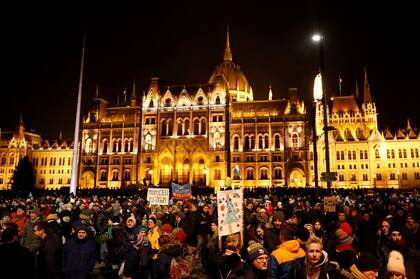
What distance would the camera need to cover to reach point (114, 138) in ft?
239

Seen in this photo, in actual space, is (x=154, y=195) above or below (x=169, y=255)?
above

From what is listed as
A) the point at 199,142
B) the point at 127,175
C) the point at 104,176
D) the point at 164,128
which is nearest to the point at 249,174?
the point at 199,142

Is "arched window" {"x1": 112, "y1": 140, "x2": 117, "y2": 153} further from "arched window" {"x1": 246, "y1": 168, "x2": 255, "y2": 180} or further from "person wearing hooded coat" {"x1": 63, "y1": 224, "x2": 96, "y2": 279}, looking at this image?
"person wearing hooded coat" {"x1": 63, "y1": 224, "x2": 96, "y2": 279}

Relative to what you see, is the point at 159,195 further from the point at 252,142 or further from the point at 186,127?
the point at 186,127

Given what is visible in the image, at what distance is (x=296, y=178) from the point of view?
65375 mm

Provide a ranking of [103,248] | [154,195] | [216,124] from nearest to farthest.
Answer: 1. [103,248]
2. [154,195]
3. [216,124]

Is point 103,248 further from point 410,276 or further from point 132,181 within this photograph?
point 132,181

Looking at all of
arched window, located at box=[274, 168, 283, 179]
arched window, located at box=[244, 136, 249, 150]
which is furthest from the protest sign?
arched window, located at box=[244, 136, 249, 150]

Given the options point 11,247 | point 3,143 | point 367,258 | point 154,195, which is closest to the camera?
point 367,258

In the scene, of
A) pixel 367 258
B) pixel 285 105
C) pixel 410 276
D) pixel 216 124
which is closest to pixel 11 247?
pixel 367 258

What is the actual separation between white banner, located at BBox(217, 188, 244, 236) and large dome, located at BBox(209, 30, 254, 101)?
7301 centimetres

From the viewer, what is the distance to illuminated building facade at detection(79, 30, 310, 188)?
65.4m

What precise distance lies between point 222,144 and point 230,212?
193 ft

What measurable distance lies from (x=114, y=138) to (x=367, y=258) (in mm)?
71708
